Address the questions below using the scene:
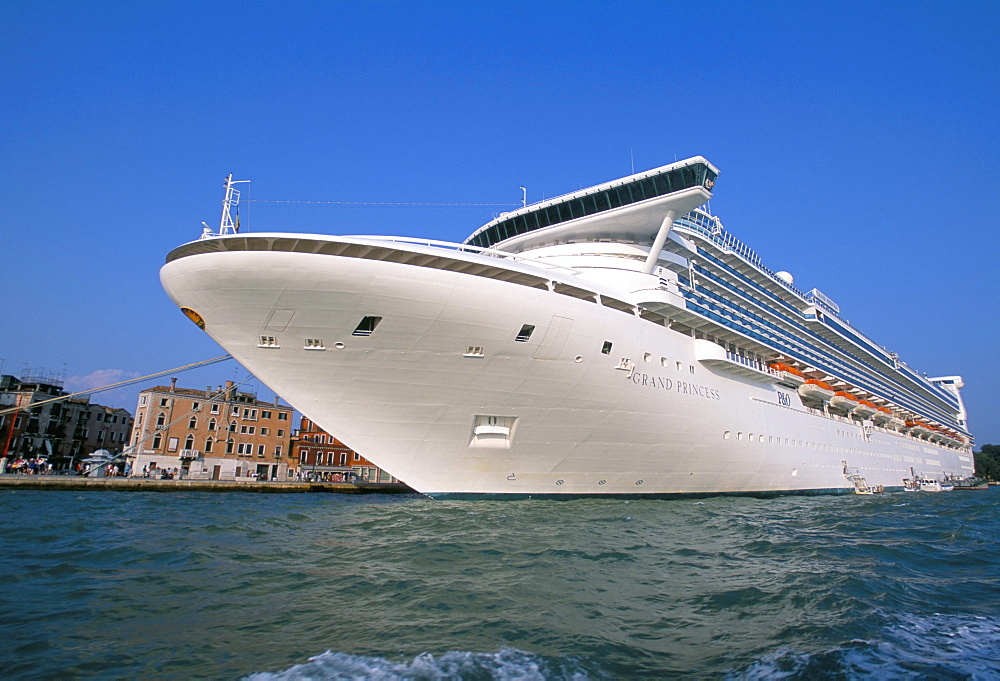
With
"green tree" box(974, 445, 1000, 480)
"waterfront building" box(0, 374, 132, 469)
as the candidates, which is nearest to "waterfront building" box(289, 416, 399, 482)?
"waterfront building" box(0, 374, 132, 469)

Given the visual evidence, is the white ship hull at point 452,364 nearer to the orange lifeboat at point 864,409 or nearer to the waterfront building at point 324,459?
the orange lifeboat at point 864,409

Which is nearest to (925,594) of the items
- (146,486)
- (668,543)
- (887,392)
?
(668,543)

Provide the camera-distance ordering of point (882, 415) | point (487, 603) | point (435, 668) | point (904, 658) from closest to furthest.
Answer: point (435, 668), point (904, 658), point (487, 603), point (882, 415)

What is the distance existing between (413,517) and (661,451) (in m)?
8.19

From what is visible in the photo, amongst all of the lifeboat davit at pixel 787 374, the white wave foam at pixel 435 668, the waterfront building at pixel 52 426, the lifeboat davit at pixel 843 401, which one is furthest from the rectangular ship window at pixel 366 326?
the waterfront building at pixel 52 426

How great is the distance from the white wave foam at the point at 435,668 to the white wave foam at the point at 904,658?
124 centimetres

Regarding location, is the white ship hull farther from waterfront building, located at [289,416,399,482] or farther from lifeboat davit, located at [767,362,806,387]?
waterfront building, located at [289,416,399,482]

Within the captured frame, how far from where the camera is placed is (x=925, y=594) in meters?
6.17

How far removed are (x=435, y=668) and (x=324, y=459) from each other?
1945 inches

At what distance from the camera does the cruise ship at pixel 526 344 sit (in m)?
11.2

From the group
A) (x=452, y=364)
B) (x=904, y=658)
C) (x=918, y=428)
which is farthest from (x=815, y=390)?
(x=918, y=428)

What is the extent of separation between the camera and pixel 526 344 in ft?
40.8

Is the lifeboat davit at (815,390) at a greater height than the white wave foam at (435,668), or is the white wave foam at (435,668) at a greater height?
the lifeboat davit at (815,390)

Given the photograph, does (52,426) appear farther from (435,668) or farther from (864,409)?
(864,409)
